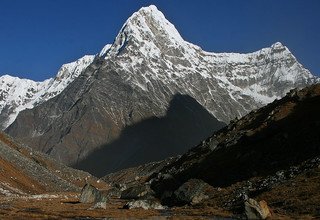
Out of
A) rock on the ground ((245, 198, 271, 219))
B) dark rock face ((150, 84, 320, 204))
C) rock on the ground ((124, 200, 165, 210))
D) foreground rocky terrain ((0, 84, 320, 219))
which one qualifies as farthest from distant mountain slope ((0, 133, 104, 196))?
rock on the ground ((245, 198, 271, 219))

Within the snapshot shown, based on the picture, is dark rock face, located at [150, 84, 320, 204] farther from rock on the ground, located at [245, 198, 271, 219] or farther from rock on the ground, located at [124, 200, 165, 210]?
rock on the ground, located at [245, 198, 271, 219]

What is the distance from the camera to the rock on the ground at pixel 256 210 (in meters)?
59.9

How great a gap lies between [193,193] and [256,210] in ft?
92.9

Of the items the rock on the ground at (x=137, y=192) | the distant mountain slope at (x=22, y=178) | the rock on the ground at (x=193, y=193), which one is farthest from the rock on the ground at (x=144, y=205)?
the rock on the ground at (x=137, y=192)

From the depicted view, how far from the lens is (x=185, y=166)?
440ft

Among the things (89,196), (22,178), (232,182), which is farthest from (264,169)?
(22,178)

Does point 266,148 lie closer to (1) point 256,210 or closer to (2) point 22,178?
(1) point 256,210

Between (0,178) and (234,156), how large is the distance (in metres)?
48.3

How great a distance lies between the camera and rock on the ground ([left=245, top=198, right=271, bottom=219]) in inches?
2357

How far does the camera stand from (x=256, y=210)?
60.3 m

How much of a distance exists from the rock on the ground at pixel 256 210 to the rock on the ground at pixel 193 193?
25506 mm

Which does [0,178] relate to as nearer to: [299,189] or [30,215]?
[30,215]

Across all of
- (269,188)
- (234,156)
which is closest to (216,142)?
(234,156)

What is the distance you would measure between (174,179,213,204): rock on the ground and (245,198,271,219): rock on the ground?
1004 inches
